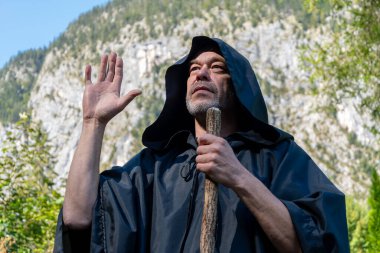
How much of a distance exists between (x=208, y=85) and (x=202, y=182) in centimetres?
50

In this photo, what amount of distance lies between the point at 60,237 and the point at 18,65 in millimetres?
182648

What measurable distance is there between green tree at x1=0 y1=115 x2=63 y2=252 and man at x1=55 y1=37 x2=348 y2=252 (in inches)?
142

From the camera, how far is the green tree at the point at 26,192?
714 centimetres

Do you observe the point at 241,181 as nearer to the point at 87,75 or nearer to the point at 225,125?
the point at 225,125

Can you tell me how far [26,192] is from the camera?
26.2ft

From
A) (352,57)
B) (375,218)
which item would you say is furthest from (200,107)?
(352,57)

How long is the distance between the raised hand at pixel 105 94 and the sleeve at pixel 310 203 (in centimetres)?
82

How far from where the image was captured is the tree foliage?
15.0m

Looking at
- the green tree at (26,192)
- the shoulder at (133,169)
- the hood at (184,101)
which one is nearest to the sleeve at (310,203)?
the hood at (184,101)

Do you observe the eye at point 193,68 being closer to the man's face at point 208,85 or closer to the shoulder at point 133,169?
the man's face at point 208,85

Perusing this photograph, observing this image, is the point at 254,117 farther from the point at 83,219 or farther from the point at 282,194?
the point at 83,219

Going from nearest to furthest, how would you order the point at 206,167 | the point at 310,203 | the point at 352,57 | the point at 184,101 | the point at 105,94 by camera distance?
1. the point at 206,167
2. the point at 310,203
3. the point at 105,94
4. the point at 184,101
5. the point at 352,57

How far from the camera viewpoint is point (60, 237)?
9.89ft

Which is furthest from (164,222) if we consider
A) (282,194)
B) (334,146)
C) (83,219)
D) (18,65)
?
(18,65)
